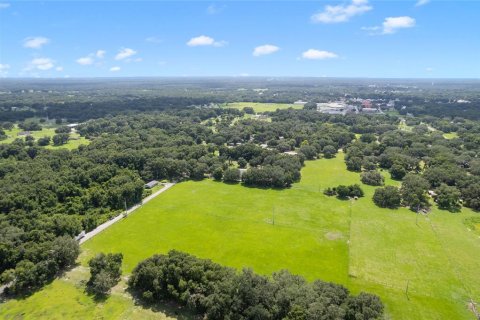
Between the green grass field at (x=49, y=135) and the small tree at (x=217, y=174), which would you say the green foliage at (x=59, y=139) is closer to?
the green grass field at (x=49, y=135)

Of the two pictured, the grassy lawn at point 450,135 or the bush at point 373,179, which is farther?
the grassy lawn at point 450,135

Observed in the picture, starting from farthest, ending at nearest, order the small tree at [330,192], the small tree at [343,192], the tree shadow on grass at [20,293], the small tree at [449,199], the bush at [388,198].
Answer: the small tree at [330,192]
the small tree at [343,192]
the bush at [388,198]
the small tree at [449,199]
the tree shadow on grass at [20,293]

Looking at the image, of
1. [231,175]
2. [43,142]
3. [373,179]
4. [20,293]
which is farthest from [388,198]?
[43,142]

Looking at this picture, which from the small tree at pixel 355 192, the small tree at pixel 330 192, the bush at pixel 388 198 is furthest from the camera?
the small tree at pixel 330 192

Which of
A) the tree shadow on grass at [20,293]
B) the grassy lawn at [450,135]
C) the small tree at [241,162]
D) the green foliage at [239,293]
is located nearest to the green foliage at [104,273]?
the green foliage at [239,293]

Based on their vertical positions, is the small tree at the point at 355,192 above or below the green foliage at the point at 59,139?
below

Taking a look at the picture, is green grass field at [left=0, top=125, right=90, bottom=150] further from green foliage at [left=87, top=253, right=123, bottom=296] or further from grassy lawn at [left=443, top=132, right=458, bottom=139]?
grassy lawn at [left=443, top=132, right=458, bottom=139]

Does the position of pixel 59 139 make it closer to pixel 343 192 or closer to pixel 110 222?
pixel 110 222

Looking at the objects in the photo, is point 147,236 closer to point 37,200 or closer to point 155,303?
point 155,303

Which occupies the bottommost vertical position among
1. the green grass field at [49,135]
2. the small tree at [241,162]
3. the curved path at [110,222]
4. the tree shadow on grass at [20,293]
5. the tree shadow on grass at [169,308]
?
the tree shadow on grass at [169,308]
